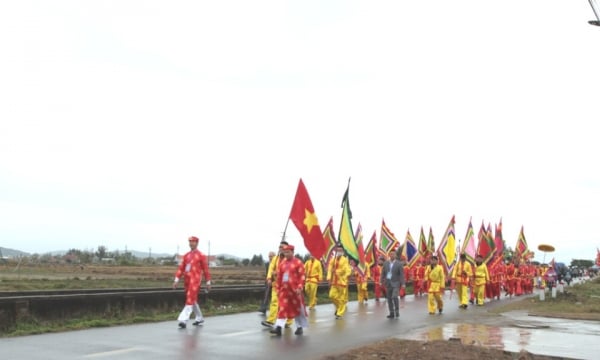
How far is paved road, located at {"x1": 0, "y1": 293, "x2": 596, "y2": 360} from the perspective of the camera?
945cm

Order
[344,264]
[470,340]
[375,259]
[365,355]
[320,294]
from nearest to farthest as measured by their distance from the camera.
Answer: [365,355] < [470,340] < [344,264] < [320,294] < [375,259]

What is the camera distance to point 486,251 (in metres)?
27.2

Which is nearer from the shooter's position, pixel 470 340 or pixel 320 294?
pixel 470 340

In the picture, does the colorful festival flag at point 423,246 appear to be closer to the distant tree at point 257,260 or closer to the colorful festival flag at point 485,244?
the colorful festival flag at point 485,244

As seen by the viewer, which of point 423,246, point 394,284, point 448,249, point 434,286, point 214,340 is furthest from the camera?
point 423,246

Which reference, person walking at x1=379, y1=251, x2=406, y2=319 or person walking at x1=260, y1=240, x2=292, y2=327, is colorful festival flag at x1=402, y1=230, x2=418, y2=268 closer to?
person walking at x1=379, y1=251, x2=406, y2=319

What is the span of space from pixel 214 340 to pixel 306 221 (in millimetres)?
3524

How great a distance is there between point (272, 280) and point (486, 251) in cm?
1499

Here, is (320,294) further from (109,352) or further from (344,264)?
(109,352)

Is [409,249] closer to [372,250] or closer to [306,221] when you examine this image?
[372,250]

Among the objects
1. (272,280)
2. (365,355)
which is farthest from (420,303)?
(365,355)

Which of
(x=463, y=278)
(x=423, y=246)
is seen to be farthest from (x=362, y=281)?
(x=423, y=246)

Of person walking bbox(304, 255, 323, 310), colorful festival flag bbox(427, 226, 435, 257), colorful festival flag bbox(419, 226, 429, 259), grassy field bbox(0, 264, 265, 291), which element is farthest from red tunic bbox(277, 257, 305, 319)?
colorful festival flag bbox(427, 226, 435, 257)

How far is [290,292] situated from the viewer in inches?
487
